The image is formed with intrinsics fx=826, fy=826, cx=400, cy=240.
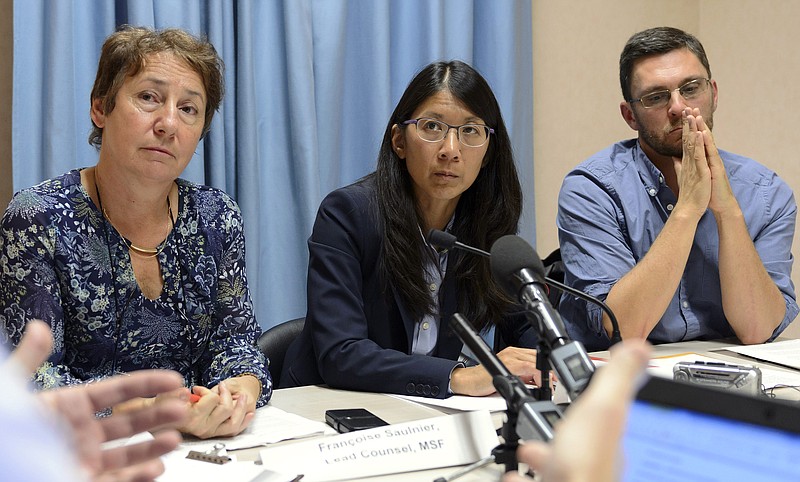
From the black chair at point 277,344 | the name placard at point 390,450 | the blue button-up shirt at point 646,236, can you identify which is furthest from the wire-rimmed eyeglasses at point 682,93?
the name placard at point 390,450

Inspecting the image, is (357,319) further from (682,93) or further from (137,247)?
(682,93)

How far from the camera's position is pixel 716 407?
67 centimetres

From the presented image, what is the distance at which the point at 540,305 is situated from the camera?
969 millimetres

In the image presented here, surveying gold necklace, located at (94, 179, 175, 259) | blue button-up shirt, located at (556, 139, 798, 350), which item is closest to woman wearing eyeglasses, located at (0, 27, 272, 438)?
gold necklace, located at (94, 179, 175, 259)

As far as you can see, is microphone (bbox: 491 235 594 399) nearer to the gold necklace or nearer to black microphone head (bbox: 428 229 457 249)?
black microphone head (bbox: 428 229 457 249)

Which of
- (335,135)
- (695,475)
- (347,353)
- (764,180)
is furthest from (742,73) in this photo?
(695,475)

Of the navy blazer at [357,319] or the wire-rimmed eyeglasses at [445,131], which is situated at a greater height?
the wire-rimmed eyeglasses at [445,131]

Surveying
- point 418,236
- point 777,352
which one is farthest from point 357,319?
point 777,352

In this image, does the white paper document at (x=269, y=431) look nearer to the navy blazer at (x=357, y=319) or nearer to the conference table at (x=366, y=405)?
the conference table at (x=366, y=405)

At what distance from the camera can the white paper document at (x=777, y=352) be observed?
1.82 meters

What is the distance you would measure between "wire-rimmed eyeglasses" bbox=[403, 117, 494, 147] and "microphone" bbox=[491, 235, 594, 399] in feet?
3.01

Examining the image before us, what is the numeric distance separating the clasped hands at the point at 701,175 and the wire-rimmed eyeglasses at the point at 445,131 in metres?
0.57

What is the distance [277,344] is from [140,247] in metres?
0.48

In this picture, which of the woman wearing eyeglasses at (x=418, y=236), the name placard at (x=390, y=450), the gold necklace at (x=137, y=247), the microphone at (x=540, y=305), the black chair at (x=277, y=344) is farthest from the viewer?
the black chair at (x=277, y=344)
